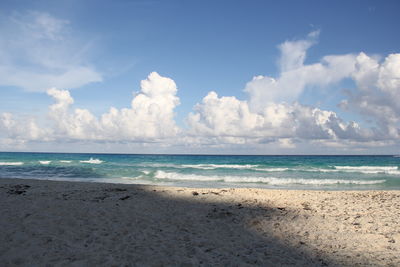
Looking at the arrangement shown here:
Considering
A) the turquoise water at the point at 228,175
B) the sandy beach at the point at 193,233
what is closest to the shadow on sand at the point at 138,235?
the sandy beach at the point at 193,233

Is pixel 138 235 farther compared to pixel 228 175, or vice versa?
pixel 228 175

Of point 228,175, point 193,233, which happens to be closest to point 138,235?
point 193,233

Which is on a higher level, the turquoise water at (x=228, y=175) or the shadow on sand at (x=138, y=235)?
the shadow on sand at (x=138, y=235)

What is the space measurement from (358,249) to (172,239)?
153 inches

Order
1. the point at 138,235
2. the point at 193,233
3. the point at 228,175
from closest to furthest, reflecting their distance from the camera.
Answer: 1. the point at 138,235
2. the point at 193,233
3. the point at 228,175

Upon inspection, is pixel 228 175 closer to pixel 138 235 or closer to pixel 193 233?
pixel 193 233

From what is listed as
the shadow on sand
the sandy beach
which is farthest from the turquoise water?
the shadow on sand

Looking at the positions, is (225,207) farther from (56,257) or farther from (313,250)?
(56,257)

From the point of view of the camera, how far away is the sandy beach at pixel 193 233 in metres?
5.17

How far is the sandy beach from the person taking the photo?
5.17m

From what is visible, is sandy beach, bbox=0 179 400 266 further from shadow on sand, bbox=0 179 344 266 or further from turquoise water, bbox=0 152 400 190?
turquoise water, bbox=0 152 400 190

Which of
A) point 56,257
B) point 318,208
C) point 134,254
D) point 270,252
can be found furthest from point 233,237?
point 318,208

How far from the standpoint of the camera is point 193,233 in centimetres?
660

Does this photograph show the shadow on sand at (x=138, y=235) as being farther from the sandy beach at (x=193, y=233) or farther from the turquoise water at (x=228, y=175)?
the turquoise water at (x=228, y=175)
